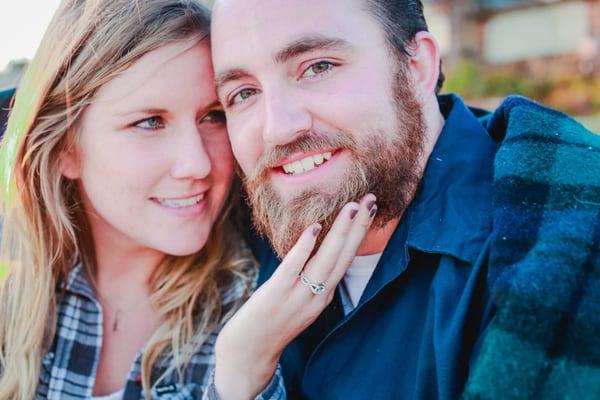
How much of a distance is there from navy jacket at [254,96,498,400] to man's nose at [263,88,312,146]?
48 cm

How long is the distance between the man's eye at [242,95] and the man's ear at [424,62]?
620 millimetres

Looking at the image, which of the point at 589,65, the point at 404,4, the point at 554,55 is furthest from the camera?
the point at 554,55

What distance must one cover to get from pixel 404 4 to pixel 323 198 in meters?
0.89

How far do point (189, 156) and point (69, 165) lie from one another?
641 mm

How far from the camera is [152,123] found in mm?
2572

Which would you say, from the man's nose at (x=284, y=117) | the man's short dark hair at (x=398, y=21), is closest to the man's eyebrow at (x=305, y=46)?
the man's nose at (x=284, y=117)

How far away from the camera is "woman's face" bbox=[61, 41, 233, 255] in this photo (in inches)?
98.0

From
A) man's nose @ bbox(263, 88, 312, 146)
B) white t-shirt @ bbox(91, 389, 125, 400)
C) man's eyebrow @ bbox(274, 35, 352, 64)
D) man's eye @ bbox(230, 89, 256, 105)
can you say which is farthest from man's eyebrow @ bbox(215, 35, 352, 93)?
white t-shirt @ bbox(91, 389, 125, 400)

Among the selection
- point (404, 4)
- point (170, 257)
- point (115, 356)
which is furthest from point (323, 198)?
point (115, 356)

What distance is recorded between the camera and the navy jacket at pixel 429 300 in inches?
73.0

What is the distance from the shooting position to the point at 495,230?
5.90 feet

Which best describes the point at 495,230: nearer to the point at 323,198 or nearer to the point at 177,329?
the point at 323,198

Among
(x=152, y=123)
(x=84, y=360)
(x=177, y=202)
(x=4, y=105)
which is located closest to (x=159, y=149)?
(x=152, y=123)

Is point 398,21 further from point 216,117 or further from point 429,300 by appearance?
point 429,300
